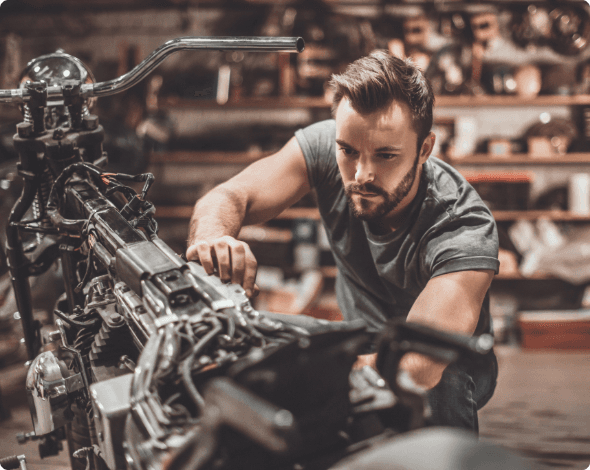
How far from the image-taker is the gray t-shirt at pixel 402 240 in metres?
1.10

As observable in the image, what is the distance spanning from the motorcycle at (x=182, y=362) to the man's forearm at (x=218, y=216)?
21 centimetres

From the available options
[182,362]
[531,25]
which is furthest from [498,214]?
[182,362]

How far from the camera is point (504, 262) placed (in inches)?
147

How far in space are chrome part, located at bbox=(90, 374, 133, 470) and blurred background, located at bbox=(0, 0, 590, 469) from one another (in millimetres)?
A: 3167

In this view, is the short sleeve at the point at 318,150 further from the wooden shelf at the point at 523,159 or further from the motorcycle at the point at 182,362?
the wooden shelf at the point at 523,159

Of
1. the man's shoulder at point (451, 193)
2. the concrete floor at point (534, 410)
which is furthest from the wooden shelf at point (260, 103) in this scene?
the man's shoulder at point (451, 193)

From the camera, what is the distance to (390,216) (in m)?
1.27

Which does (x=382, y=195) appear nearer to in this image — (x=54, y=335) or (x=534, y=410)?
(x=54, y=335)

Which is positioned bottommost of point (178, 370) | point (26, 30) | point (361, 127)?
point (178, 370)

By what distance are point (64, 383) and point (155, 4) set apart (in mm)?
3819

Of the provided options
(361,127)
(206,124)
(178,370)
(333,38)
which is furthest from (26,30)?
(178,370)

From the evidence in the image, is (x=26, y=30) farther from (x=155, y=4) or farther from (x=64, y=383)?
(x=64, y=383)

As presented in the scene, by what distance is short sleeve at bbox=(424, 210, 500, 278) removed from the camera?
1.05 metres

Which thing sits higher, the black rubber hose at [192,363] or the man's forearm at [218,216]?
the man's forearm at [218,216]
